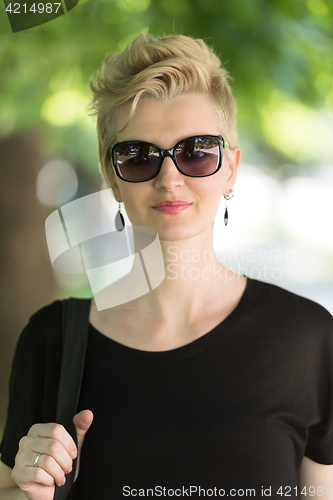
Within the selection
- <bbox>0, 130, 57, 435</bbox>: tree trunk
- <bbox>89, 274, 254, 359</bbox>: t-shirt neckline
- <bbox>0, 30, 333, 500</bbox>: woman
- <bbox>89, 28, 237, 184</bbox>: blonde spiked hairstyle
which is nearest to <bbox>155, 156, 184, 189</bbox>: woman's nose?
<bbox>0, 30, 333, 500</bbox>: woman

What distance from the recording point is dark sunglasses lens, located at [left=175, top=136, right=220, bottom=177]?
2.40 ft

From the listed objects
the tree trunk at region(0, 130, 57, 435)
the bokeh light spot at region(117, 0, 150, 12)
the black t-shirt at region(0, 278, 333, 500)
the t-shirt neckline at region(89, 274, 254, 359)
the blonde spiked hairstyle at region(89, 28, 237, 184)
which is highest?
the bokeh light spot at region(117, 0, 150, 12)

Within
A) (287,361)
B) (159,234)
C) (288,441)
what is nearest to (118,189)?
(159,234)

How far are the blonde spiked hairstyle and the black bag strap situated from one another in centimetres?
32

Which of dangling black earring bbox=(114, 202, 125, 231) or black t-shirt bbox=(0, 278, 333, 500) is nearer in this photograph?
black t-shirt bbox=(0, 278, 333, 500)

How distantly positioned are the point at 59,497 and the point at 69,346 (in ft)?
0.86

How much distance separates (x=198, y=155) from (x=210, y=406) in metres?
0.47

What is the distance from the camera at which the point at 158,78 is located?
0.73m

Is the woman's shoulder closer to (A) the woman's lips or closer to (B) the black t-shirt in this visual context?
(B) the black t-shirt

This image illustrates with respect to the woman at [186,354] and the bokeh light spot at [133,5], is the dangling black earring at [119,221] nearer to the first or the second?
the woman at [186,354]

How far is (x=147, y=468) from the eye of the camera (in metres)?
0.71

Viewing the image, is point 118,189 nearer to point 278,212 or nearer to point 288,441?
point 278,212

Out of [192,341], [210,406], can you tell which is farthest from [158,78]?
[210,406]

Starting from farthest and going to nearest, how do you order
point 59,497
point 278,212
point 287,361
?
point 278,212
point 287,361
point 59,497
